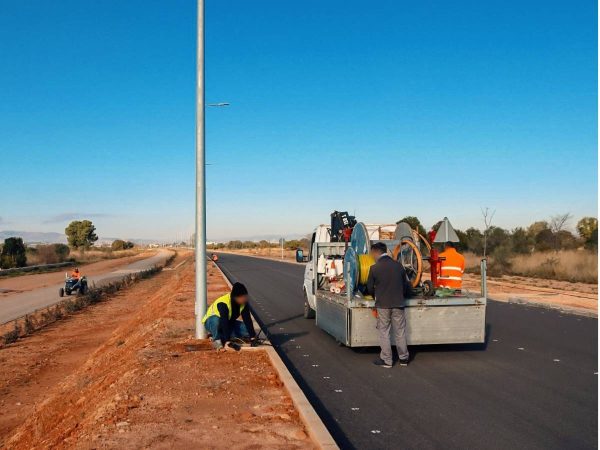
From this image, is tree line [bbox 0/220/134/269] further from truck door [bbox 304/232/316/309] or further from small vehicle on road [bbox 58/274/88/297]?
truck door [bbox 304/232/316/309]

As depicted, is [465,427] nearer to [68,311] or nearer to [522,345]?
[522,345]

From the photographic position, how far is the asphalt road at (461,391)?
20.4 feet

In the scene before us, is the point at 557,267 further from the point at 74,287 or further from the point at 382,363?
the point at 382,363

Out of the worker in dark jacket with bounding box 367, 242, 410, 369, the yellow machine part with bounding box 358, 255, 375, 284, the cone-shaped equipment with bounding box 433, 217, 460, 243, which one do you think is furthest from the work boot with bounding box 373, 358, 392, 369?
the cone-shaped equipment with bounding box 433, 217, 460, 243

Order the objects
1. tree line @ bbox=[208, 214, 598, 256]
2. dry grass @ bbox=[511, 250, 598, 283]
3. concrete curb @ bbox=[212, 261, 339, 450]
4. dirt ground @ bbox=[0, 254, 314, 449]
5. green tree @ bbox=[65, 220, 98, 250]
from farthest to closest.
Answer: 1. green tree @ bbox=[65, 220, 98, 250]
2. tree line @ bbox=[208, 214, 598, 256]
3. dry grass @ bbox=[511, 250, 598, 283]
4. dirt ground @ bbox=[0, 254, 314, 449]
5. concrete curb @ bbox=[212, 261, 339, 450]

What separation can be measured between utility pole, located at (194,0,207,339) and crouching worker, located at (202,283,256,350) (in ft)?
→ 3.88

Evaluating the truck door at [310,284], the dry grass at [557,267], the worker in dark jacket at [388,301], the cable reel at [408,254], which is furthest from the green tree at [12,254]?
the worker in dark jacket at [388,301]

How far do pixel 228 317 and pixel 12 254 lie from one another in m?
64.0

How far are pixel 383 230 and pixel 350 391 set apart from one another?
280 inches

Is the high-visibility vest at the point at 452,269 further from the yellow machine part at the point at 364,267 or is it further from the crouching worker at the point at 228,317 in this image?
the crouching worker at the point at 228,317

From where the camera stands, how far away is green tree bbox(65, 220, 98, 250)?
519 feet

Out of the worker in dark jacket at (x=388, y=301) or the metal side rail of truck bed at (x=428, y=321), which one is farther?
the metal side rail of truck bed at (x=428, y=321)

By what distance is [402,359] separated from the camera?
960cm

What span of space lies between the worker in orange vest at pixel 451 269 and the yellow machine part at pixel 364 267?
66.6 inches
